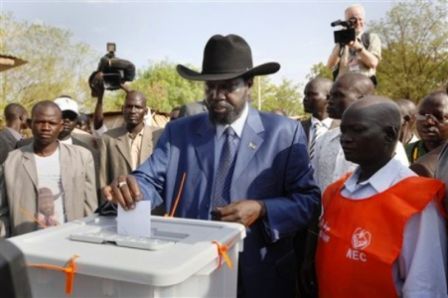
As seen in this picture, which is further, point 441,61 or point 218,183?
point 441,61

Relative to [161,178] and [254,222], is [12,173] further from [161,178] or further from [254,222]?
[254,222]

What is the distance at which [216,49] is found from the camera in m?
2.22

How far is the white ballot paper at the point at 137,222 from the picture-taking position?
155 cm

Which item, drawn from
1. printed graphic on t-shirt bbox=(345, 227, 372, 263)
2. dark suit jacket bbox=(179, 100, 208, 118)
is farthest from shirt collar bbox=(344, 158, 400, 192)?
dark suit jacket bbox=(179, 100, 208, 118)

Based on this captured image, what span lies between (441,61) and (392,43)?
2.16m

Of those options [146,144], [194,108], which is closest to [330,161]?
[146,144]

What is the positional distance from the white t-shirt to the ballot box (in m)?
1.81

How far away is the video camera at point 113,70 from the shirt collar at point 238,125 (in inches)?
161

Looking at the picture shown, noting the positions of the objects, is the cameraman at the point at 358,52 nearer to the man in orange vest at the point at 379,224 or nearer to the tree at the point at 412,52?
the man in orange vest at the point at 379,224

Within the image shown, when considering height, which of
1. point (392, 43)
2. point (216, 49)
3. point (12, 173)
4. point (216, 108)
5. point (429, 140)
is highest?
point (392, 43)

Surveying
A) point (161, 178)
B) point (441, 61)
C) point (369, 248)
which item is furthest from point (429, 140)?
point (441, 61)

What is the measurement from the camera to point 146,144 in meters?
4.77

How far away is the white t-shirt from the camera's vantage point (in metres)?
3.34

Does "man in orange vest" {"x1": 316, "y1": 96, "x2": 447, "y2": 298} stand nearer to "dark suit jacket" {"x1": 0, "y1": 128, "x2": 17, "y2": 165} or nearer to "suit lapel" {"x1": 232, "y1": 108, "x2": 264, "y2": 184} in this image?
"suit lapel" {"x1": 232, "y1": 108, "x2": 264, "y2": 184}
